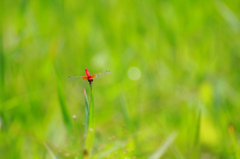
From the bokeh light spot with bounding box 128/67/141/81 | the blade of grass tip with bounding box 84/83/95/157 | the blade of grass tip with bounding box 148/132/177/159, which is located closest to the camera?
the blade of grass tip with bounding box 84/83/95/157

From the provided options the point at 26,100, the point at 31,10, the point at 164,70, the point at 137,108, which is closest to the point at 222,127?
the point at 137,108

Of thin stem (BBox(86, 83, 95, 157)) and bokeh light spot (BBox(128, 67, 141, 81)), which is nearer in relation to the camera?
thin stem (BBox(86, 83, 95, 157))

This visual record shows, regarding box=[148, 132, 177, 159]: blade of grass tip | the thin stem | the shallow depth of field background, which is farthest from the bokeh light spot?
the thin stem

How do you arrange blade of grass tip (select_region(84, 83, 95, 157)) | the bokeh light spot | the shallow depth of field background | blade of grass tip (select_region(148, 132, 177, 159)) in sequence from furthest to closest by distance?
the bokeh light spot → the shallow depth of field background → blade of grass tip (select_region(148, 132, 177, 159)) → blade of grass tip (select_region(84, 83, 95, 157))

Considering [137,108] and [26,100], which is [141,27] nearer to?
[137,108]

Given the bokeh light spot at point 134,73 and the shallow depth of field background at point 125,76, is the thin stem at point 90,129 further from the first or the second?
the bokeh light spot at point 134,73

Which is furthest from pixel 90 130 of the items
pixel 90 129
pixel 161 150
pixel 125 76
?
pixel 125 76

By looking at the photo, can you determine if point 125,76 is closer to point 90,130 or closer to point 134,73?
point 134,73

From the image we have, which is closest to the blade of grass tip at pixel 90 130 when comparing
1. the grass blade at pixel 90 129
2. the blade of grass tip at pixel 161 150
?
the grass blade at pixel 90 129

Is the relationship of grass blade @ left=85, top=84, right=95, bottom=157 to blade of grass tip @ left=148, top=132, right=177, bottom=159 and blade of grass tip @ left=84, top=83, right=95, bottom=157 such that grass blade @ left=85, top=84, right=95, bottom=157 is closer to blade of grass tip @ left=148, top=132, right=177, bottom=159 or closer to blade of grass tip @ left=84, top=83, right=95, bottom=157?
blade of grass tip @ left=84, top=83, right=95, bottom=157
